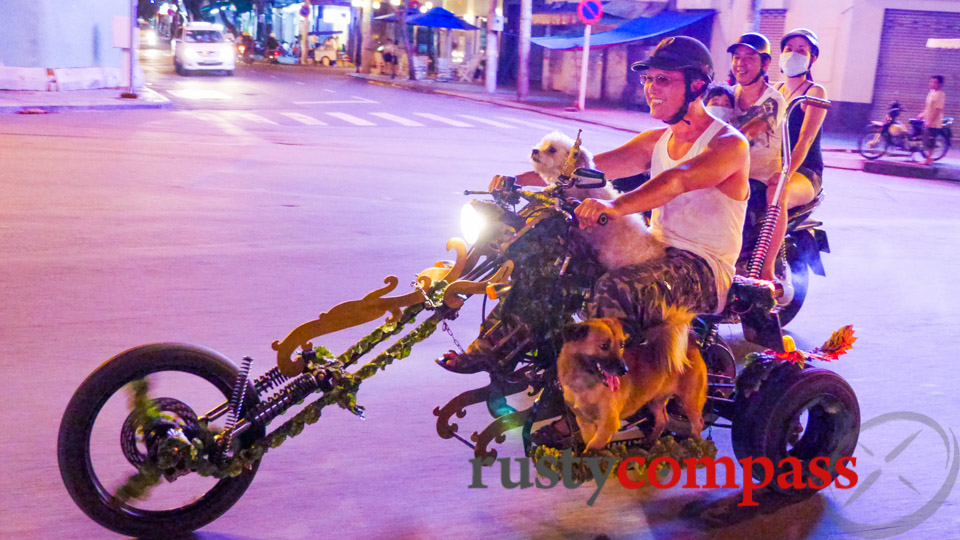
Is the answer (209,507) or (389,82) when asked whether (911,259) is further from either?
(389,82)

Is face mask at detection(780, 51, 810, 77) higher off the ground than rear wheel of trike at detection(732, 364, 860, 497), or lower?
higher

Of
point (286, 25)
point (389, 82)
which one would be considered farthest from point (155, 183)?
point (286, 25)

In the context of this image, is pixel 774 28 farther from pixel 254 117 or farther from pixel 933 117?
pixel 254 117

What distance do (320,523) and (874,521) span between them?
2287 millimetres

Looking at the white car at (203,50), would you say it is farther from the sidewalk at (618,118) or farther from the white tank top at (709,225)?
the white tank top at (709,225)

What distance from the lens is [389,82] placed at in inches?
1444

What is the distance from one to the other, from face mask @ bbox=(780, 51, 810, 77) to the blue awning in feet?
72.0

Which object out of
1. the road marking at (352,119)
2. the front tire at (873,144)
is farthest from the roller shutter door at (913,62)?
the road marking at (352,119)

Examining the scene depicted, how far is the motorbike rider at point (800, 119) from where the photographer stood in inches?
241

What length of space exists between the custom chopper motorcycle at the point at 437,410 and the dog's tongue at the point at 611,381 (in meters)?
0.26

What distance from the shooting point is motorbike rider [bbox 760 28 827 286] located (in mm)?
6113

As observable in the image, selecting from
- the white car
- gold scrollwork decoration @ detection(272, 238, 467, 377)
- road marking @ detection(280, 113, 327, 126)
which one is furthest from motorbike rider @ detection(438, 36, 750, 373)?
the white car

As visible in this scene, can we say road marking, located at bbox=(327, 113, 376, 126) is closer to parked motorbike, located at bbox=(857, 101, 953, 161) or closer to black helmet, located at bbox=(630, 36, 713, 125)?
parked motorbike, located at bbox=(857, 101, 953, 161)

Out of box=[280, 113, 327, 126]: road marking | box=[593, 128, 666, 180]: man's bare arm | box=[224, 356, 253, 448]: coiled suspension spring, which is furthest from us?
box=[280, 113, 327, 126]: road marking
